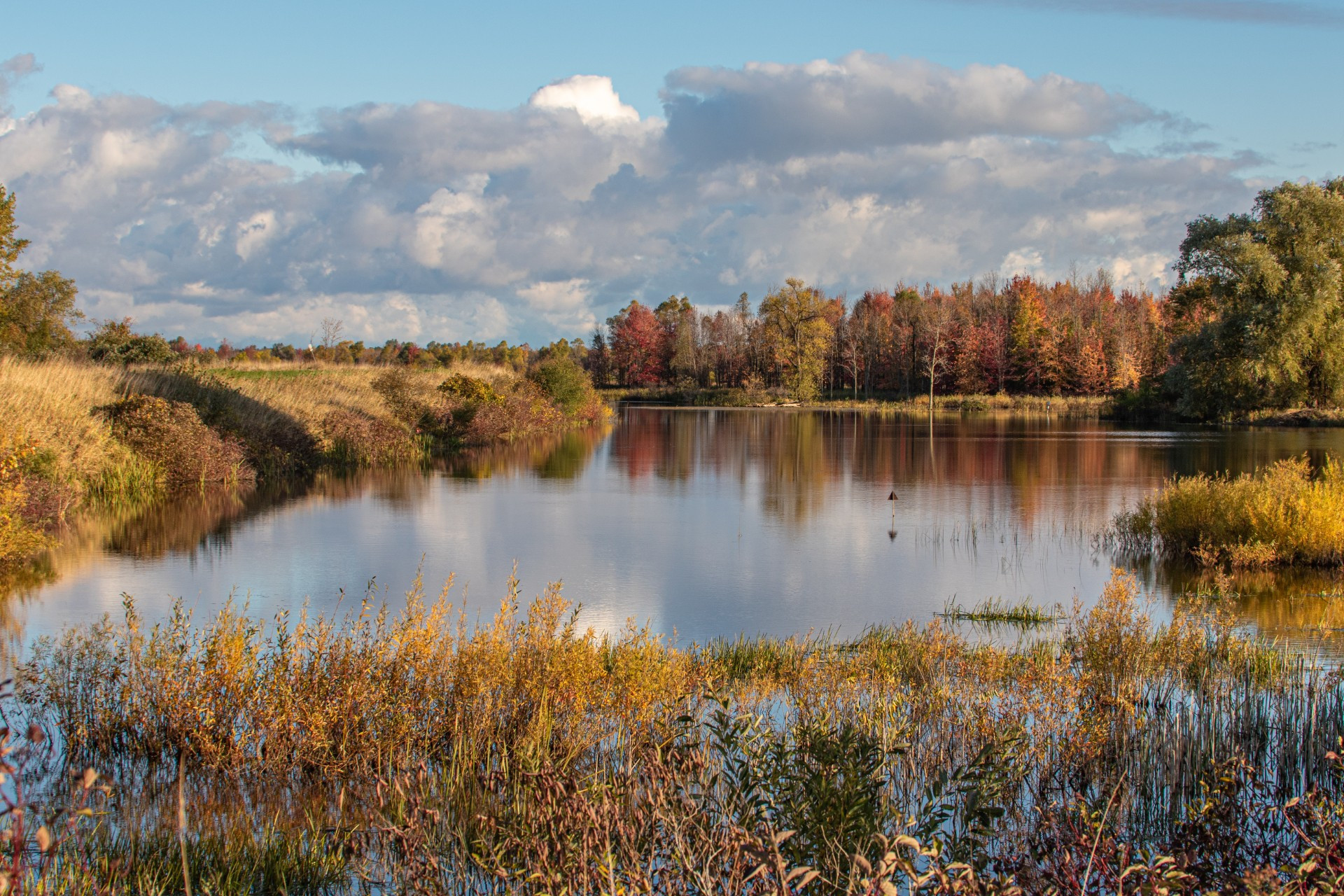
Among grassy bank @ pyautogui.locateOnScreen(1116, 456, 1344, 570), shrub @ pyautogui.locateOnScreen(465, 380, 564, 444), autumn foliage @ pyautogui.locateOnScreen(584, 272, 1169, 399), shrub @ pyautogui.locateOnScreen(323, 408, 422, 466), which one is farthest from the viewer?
autumn foliage @ pyautogui.locateOnScreen(584, 272, 1169, 399)

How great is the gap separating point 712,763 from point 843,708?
1.44 m

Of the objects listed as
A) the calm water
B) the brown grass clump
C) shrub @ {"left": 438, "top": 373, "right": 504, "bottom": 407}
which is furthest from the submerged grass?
shrub @ {"left": 438, "top": 373, "right": 504, "bottom": 407}

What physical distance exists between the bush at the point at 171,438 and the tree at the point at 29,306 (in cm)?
1022

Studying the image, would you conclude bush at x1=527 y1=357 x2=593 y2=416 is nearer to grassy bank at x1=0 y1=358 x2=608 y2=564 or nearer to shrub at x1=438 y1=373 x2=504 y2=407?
grassy bank at x1=0 y1=358 x2=608 y2=564

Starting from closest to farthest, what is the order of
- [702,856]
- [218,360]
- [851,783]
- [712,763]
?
1. [702,856]
2. [851,783]
3. [712,763]
4. [218,360]

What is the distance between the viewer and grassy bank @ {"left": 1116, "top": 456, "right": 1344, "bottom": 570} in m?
13.4

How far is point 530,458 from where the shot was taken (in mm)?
32375

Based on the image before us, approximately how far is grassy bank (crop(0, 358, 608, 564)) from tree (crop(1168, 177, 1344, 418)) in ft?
105

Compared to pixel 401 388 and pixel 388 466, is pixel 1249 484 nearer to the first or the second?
pixel 388 466

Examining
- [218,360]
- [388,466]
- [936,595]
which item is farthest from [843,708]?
[218,360]

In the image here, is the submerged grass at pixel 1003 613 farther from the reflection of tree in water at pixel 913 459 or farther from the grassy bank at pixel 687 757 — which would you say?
the reflection of tree in water at pixel 913 459

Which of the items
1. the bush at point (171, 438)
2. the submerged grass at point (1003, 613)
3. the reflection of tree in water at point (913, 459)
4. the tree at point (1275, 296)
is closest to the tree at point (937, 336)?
the reflection of tree in water at point (913, 459)

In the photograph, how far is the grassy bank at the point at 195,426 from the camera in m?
16.6

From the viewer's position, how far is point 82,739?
6406 mm
